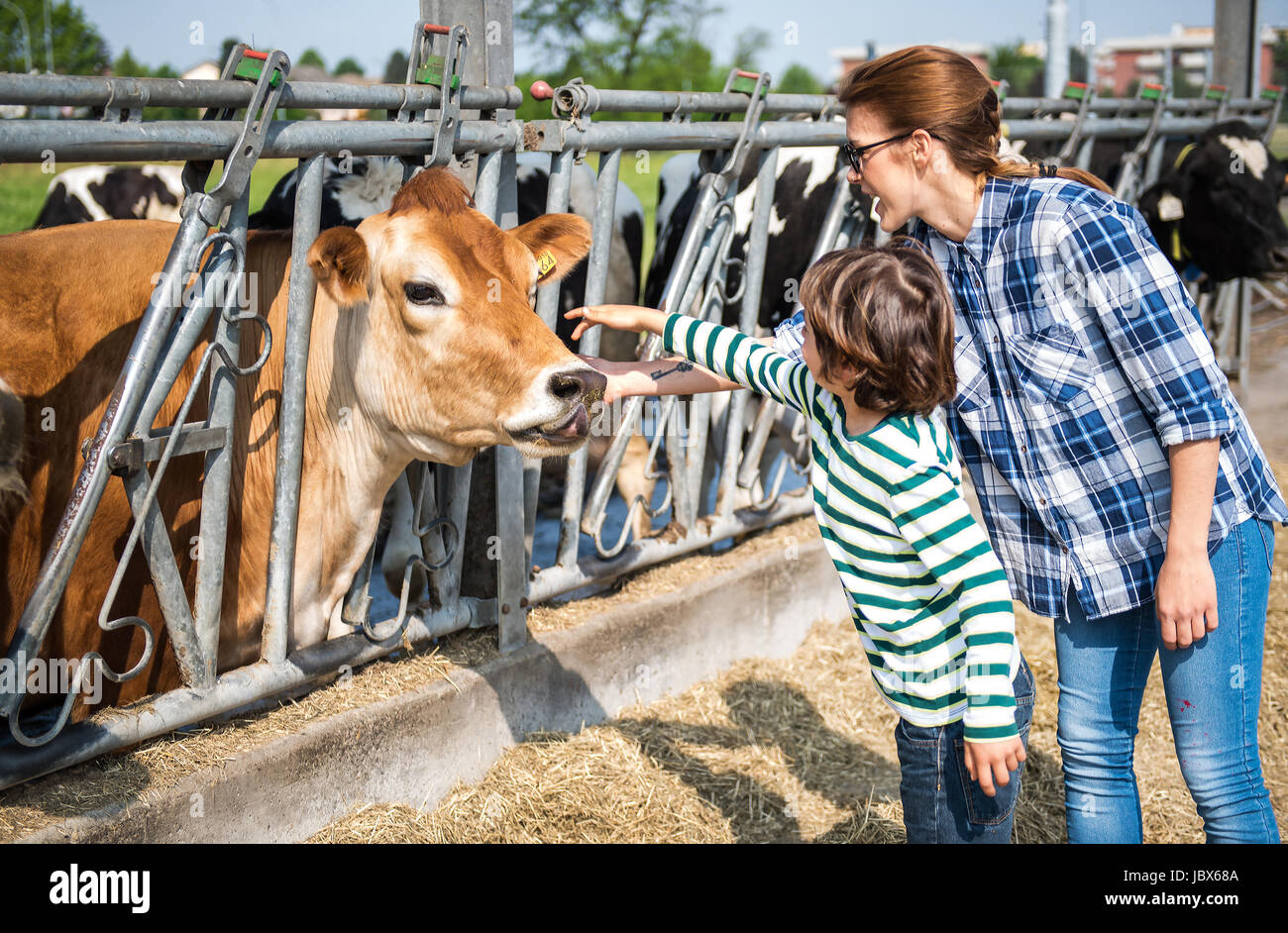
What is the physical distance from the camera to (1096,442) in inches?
88.3

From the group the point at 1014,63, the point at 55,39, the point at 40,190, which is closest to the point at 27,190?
the point at 40,190

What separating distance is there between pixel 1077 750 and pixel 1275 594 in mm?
3417

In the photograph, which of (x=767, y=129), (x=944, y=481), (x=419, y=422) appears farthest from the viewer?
(x=767, y=129)

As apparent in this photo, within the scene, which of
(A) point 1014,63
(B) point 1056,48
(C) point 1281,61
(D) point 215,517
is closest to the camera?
(D) point 215,517

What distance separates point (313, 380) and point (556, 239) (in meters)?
0.76

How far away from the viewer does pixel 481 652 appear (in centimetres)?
352

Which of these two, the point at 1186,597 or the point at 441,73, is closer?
the point at 1186,597

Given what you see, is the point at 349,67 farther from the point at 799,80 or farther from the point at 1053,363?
the point at 1053,363

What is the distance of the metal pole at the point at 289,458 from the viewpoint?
2854 millimetres

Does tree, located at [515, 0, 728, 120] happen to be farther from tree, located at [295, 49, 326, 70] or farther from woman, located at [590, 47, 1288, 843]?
woman, located at [590, 47, 1288, 843]

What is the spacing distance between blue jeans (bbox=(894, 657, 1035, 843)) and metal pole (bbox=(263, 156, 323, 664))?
163 centimetres

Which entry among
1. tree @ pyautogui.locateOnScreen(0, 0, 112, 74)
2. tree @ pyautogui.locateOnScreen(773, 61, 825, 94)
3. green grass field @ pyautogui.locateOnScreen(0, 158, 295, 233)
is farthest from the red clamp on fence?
tree @ pyautogui.locateOnScreen(773, 61, 825, 94)

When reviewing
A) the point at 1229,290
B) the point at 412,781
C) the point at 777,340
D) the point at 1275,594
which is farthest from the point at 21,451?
the point at 1229,290

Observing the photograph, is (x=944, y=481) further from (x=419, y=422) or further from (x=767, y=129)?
(x=767, y=129)
